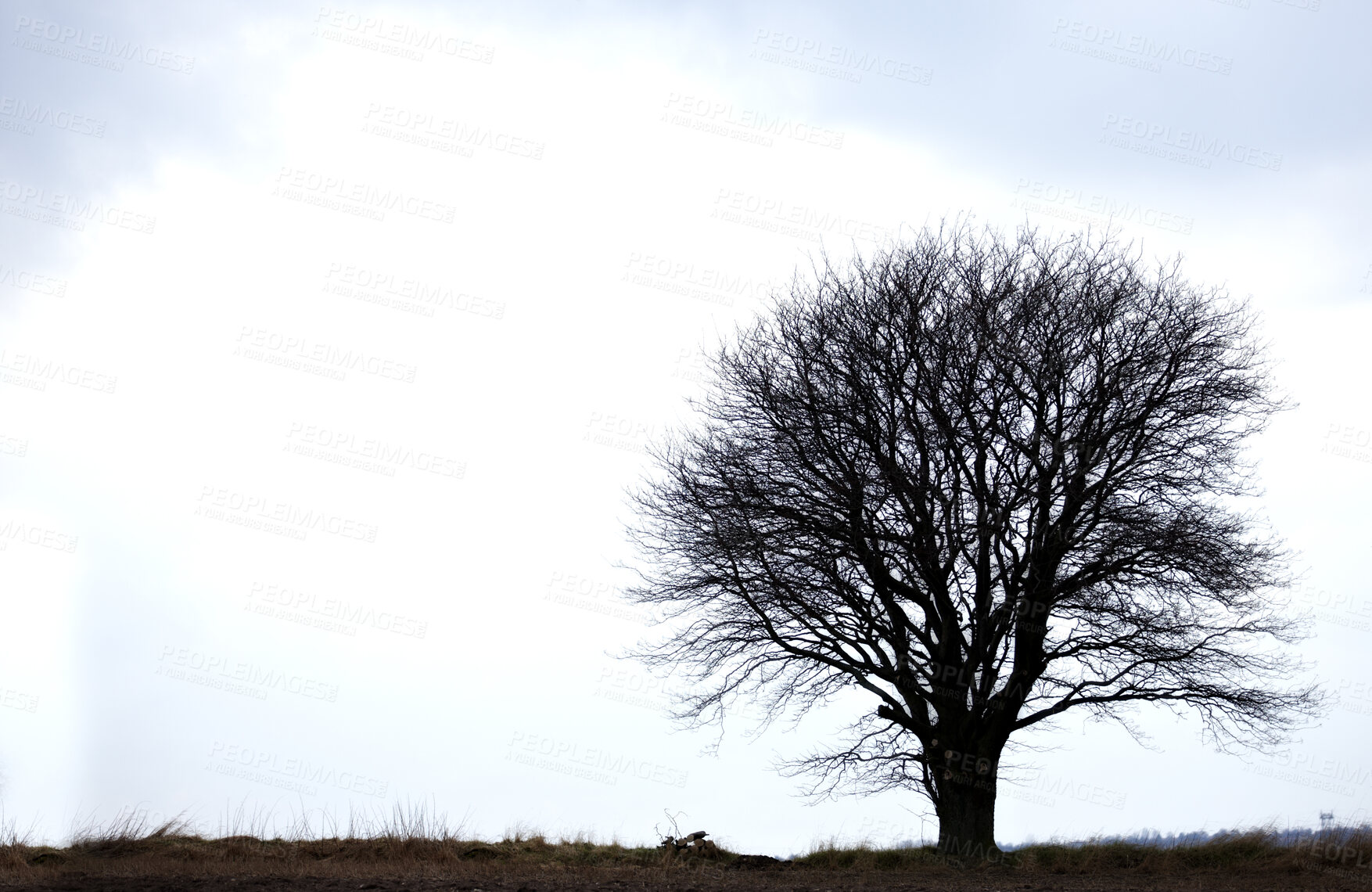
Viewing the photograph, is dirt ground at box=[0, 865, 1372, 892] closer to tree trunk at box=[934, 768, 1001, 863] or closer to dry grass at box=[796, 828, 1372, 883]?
dry grass at box=[796, 828, 1372, 883]

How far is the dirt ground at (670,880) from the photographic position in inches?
392

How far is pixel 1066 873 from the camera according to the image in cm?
1433

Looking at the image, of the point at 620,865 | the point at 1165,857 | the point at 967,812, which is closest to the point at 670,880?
the point at 620,865

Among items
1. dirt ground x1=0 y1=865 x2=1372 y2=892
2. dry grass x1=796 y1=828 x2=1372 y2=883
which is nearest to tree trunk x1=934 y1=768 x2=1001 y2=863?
dry grass x1=796 y1=828 x2=1372 y2=883

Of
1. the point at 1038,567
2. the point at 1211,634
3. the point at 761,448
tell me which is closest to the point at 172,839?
the point at 761,448

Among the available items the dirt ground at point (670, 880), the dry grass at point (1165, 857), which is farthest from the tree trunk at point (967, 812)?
the dirt ground at point (670, 880)

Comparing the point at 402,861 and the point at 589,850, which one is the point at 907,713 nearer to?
the point at 589,850

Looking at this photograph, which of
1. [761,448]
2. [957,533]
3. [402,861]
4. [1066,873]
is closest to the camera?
[402,861]

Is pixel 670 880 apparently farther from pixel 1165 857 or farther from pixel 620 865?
pixel 1165 857

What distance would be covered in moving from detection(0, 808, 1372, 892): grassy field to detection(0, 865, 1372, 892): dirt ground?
0.08ft

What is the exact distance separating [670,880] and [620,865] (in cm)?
227

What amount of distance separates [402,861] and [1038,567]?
9.63m

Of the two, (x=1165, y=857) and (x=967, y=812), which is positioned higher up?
(x=967, y=812)

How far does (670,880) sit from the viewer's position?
1153 centimetres
